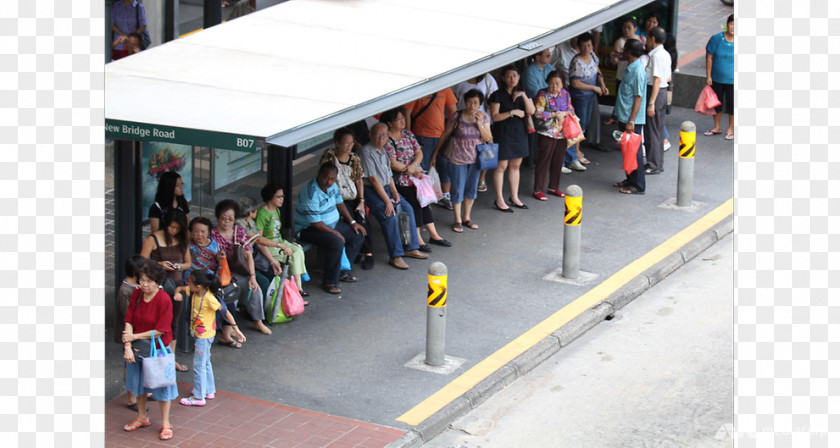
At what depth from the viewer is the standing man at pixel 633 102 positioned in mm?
16219

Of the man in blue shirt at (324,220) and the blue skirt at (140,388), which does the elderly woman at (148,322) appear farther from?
the man in blue shirt at (324,220)

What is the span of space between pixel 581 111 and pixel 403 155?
13.2 feet

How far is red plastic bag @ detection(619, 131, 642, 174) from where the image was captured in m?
16.2

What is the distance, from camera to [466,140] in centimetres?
1471

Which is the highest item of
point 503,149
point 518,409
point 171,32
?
point 171,32

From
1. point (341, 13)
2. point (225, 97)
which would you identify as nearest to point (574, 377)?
point (225, 97)

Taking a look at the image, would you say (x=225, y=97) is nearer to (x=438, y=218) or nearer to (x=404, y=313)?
(x=404, y=313)

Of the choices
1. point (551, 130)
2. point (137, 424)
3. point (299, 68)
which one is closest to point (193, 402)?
point (137, 424)

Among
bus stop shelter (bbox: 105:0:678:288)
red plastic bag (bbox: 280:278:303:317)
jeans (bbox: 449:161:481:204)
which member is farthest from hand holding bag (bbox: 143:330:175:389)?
jeans (bbox: 449:161:481:204)

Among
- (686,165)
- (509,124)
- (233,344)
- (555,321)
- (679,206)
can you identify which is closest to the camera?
(233,344)

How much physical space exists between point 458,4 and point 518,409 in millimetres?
5666

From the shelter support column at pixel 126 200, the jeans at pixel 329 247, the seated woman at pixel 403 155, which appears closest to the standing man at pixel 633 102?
the seated woman at pixel 403 155

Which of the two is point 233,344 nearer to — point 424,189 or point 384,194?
point 384,194

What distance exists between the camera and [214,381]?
1115cm
